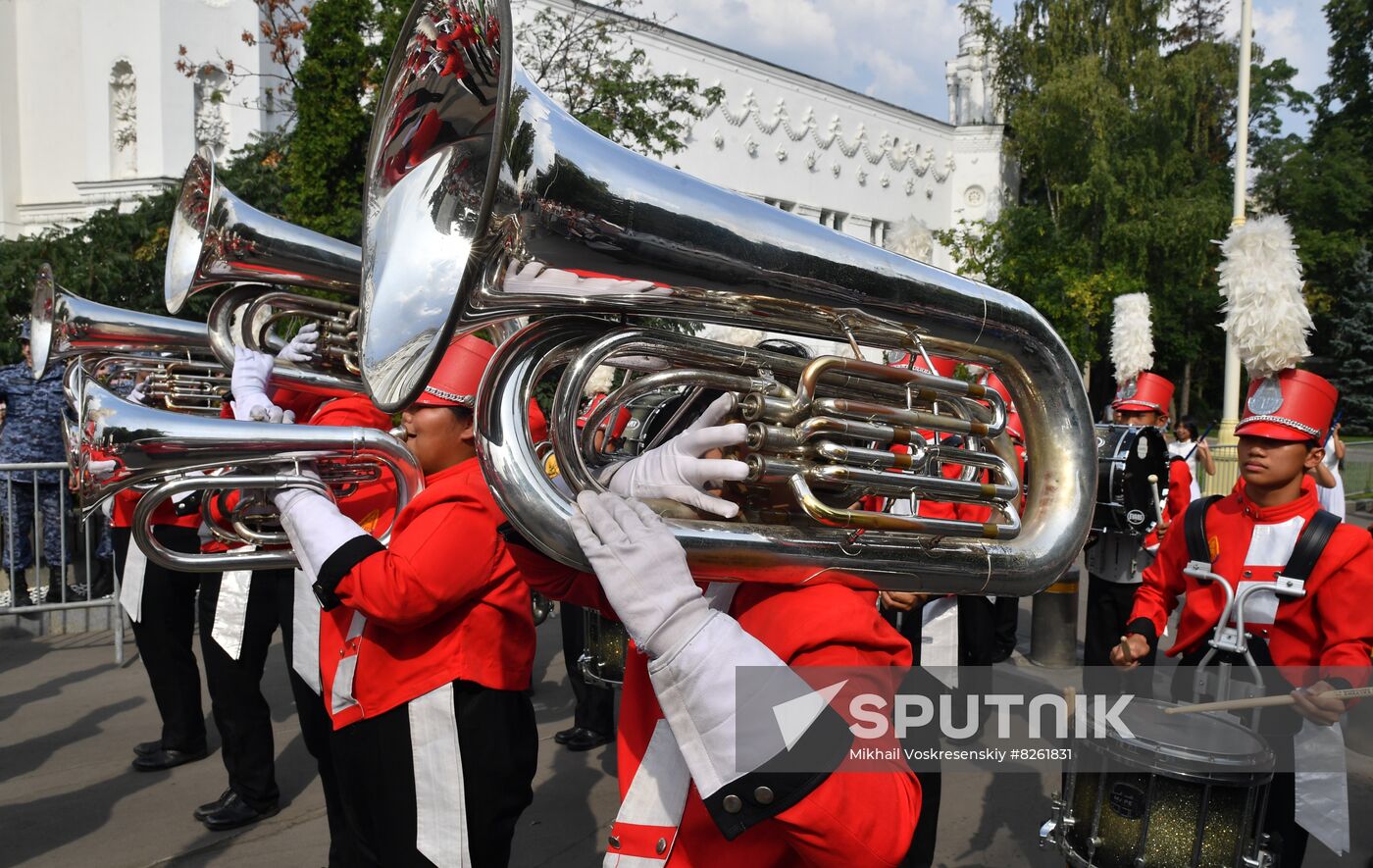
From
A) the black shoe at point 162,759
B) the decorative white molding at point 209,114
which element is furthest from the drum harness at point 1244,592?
the decorative white molding at point 209,114

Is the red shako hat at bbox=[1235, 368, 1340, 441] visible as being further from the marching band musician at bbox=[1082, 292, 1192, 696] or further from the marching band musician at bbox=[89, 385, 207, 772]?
the marching band musician at bbox=[89, 385, 207, 772]

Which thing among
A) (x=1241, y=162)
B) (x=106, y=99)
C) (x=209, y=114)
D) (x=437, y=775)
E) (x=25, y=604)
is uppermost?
(x=106, y=99)

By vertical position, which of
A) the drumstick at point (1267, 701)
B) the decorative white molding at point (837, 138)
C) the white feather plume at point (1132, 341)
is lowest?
the drumstick at point (1267, 701)

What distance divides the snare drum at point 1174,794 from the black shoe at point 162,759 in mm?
3928

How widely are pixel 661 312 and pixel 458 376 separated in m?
1.15

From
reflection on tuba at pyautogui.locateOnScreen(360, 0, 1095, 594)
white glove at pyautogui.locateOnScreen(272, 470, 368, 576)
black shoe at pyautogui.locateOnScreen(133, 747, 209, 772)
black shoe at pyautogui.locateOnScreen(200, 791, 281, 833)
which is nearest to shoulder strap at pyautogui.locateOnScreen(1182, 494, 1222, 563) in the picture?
reflection on tuba at pyautogui.locateOnScreen(360, 0, 1095, 594)

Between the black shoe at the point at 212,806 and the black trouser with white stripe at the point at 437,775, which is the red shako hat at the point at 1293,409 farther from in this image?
the black shoe at the point at 212,806

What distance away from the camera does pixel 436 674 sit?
99.7 inches

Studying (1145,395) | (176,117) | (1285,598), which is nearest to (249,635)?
(1285,598)

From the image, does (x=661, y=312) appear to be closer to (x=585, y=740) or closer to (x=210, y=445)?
(x=210, y=445)

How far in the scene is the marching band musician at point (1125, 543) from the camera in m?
5.45

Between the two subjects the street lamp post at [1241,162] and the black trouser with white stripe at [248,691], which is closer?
the black trouser with white stripe at [248,691]

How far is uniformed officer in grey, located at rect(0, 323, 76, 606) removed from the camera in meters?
6.98

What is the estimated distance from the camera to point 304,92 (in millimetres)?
7879
